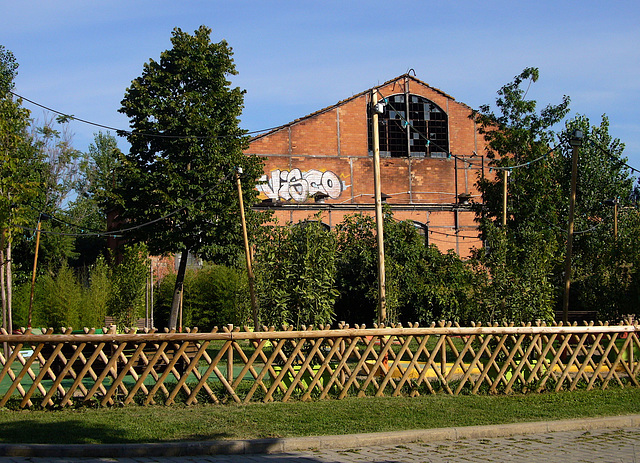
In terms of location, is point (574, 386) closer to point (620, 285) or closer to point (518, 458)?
point (518, 458)

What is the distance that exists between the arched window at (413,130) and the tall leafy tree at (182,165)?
14784 mm

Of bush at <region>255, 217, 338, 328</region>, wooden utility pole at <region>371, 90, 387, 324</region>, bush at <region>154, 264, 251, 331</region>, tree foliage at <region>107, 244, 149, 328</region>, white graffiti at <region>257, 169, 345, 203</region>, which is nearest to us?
wooden utility pole at <region>371, 90, 387, 324</region>

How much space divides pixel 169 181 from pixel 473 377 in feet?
59.8

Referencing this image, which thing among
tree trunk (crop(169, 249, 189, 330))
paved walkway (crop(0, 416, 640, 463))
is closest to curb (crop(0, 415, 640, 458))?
paved walkway (crop(0, 416, 640, 463))

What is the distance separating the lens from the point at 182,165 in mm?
29734

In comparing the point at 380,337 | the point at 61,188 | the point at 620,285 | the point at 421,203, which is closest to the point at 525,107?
the point at 620,285

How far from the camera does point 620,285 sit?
989 inches

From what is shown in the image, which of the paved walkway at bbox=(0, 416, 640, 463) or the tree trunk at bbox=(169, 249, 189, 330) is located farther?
the tree trunk at bbox=(169, 249, 189, 330)

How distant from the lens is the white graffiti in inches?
1640

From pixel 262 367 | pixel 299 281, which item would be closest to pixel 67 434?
pixel 262 367

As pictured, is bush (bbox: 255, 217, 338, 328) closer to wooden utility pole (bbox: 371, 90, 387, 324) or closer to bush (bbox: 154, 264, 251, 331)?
wooden utility pole (bbox: 371, 90, 387, 324)

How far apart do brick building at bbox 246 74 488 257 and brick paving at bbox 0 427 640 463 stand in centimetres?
3235

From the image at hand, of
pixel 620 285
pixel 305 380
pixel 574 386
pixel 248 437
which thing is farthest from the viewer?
pixel 620 285

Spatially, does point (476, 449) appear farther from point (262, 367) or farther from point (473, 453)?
point (262, 367)
